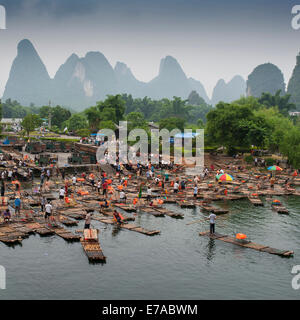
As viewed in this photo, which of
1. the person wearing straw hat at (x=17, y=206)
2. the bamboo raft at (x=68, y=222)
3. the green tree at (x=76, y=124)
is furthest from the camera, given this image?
the green tree at (x=76, y=124)

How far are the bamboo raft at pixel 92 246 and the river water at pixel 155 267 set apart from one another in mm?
395

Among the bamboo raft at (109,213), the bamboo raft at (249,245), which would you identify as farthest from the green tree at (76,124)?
the bamboo raft at (249,245)

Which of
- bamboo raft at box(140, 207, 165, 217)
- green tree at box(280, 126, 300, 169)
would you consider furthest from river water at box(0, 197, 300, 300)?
green tree at box(280, 126, 300, 169)

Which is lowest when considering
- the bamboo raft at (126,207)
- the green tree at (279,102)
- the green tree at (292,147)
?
the bamboo raft at (126,207)

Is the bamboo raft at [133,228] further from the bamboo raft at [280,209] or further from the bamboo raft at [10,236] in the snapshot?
the bamboo raft at [280,209]

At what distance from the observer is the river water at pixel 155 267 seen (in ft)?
54.4

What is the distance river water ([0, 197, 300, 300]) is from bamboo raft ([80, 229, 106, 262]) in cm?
39

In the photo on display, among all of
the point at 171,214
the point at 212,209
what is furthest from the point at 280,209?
the point at 171,214

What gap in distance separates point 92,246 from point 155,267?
Result: 3.99 meters

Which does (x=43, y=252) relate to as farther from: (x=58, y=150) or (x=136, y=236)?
(x=58, y=150)

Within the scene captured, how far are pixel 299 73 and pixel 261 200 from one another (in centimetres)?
15957

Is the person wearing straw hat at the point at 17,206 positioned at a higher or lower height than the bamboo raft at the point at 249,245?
higher

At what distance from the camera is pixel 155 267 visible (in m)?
19.3
